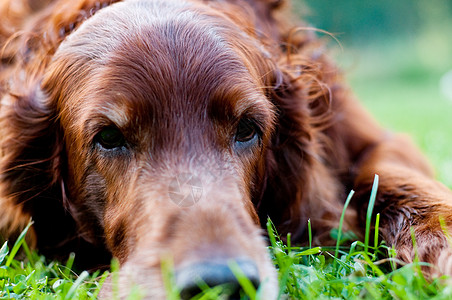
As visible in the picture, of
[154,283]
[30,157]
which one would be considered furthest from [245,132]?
[30,157]

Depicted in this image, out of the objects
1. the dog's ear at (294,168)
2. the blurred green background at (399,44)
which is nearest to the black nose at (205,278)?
the dog's ear at (294,168)

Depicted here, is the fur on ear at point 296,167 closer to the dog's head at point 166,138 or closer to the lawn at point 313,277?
the dog's head at point 166,138

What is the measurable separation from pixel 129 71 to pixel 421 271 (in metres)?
1.64

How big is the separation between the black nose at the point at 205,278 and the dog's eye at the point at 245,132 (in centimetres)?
103

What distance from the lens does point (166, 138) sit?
278 cm

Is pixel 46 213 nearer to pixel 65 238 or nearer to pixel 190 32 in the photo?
pixel 65 238

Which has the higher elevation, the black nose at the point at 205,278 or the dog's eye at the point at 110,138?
the dog's eye at the point at 110,138

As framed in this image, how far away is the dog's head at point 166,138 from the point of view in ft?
7.86

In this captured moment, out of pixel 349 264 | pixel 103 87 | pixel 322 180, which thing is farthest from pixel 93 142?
pixel 322 180

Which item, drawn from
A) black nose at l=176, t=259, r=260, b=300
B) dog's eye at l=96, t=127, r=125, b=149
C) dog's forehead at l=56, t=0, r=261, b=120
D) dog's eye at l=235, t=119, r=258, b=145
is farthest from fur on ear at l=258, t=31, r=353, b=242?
black nose at l=176, t=259, r=260, b=300

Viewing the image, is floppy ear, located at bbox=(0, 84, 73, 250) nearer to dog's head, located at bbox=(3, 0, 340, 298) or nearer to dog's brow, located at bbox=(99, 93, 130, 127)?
dog's head, located at bbox=(3, 0, 340, 298)

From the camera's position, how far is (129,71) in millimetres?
2883

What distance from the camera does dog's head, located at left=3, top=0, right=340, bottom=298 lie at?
7.86 feet

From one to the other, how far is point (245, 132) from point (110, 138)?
0.70 metres
